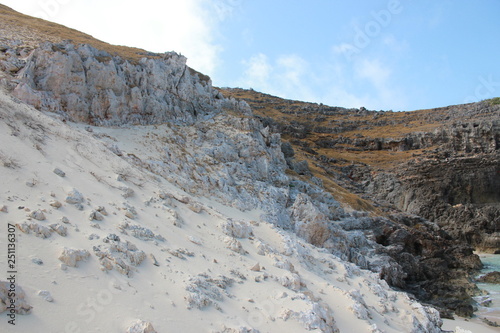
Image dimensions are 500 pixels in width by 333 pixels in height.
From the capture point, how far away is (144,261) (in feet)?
35.9

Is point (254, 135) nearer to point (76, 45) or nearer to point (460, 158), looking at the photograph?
point (76, 45)

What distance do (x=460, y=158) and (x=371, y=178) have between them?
13719 mm

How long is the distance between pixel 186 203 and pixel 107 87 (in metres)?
12.4

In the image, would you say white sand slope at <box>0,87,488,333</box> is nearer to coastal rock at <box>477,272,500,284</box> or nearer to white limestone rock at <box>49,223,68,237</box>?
white limestone rock at <box>49,223,68,237</box>

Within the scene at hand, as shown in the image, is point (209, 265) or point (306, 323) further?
point (209, 265)

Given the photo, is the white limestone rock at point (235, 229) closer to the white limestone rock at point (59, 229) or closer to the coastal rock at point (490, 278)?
the white limestone rock at point (59, 229)

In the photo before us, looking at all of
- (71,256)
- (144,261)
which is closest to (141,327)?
(71,256)

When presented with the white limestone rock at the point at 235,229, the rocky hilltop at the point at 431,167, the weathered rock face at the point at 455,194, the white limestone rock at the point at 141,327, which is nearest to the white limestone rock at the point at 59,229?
the white limestone rock at the point at 141,327

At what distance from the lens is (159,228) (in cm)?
1396

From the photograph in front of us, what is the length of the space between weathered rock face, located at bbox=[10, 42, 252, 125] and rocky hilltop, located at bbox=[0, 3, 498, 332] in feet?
0.30

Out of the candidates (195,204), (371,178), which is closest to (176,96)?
(195,204)

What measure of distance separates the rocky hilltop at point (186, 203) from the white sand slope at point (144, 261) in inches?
2.8

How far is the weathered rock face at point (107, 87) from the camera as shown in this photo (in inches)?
877

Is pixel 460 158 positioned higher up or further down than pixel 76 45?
higher up
